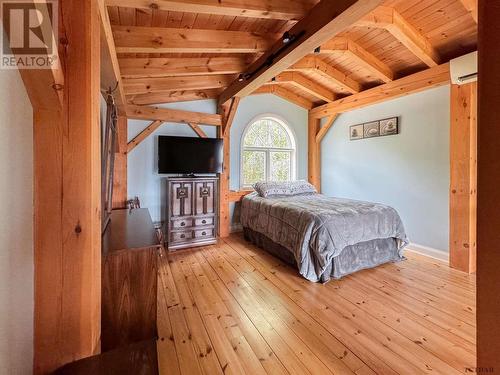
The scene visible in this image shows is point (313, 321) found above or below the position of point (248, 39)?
below

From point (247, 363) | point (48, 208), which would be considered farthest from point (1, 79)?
point (247, 363)

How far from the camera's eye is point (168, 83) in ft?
10.4

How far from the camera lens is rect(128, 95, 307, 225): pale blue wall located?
370cm

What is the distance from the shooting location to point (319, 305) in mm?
2119

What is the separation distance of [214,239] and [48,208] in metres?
3.07

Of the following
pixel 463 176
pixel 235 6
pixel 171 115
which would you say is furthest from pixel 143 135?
pixel 463 176

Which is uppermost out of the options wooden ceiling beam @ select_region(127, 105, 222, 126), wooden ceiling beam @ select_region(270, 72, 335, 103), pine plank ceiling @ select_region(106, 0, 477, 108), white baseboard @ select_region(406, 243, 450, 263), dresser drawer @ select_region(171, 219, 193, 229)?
wooden ceiling beam @ select_region(270, 72, 335, 103)

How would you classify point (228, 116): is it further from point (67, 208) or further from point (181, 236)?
point (67, 208)

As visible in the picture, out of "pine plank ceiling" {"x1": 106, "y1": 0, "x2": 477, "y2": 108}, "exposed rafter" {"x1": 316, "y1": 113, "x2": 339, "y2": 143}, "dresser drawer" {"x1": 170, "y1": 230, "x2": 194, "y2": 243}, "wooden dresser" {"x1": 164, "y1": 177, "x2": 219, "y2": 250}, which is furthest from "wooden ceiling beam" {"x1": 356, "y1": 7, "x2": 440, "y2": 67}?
"dresser drawer" {"x1": 170, "y1": 230, "x2": 194, "y2": 243}

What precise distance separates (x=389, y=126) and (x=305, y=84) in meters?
1.57

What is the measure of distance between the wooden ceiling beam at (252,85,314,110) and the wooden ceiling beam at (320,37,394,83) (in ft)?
5.29

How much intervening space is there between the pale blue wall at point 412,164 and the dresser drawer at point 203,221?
2.72 m

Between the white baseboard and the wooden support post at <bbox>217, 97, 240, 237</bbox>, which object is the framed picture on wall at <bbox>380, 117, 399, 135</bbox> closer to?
the white baseboard

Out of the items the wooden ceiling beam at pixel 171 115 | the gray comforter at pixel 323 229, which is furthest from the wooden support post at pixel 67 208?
the wooden ceiling beam at pixel 171 115
